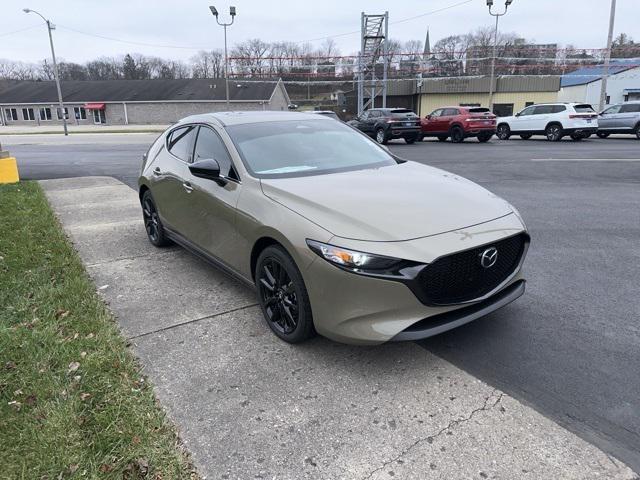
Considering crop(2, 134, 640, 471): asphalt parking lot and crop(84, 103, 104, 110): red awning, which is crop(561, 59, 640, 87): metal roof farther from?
crop(84, 103, 104, 110): red awning

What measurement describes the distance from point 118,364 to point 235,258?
1.18 metres

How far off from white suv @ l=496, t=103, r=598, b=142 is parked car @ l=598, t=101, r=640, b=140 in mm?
1226

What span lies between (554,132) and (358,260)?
22.5 m

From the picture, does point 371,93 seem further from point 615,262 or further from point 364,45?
point 615,262

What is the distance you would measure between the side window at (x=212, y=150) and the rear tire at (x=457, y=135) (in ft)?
64.3

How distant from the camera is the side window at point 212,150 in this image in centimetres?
415

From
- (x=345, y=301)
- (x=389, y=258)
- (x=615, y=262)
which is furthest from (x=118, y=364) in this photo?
(x=615, y=262)

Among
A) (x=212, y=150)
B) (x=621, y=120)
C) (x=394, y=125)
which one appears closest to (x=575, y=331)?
(x=212, y=150)

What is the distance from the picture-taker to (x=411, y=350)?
135 inches

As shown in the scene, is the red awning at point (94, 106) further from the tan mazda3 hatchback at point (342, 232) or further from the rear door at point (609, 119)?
the tan mazda3 hatchback at point (342, 232)

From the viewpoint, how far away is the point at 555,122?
22.2 m

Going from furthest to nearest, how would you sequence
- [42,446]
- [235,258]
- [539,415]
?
[235,258] → [539,415] → [42,446]

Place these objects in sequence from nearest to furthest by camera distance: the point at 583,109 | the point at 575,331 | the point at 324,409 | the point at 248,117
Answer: the point at 324,409 < the point at 575,331 < the point at 248,117 < the point at 583,109

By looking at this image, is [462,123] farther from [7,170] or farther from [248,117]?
[248,117]
